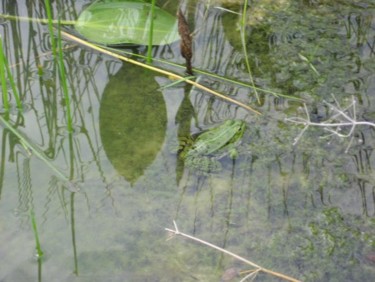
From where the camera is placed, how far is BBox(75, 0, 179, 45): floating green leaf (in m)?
2.62

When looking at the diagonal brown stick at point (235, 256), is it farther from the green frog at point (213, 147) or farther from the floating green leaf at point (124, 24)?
the floating green leaf at point (124, 24)

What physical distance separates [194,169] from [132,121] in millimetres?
327

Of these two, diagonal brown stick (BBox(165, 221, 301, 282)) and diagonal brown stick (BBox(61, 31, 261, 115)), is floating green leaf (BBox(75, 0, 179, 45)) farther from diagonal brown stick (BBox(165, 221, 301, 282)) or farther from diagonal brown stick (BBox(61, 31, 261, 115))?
diagonal brown stick (BBox(165, 221, 301, 282))

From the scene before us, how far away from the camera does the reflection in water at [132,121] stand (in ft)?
7.16

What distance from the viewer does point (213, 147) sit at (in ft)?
7.23

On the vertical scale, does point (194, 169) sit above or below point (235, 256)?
above

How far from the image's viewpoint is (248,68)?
2.54 m

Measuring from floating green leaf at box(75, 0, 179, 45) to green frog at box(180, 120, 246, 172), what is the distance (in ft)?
1.83

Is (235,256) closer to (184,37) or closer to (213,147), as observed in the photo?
(213,147)

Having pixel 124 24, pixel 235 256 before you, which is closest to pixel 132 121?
pixel 124 24

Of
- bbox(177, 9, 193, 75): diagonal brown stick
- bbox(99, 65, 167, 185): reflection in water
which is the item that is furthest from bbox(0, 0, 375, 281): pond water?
bbox(177, 9, 193, 75): diagonal brown stick

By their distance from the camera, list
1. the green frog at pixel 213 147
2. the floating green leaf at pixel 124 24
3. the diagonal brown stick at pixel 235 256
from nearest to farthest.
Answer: the diagonal brown stick at pixel 235 256
the green frog at pixel 213 147
the floating green leaf at pixel 124 24

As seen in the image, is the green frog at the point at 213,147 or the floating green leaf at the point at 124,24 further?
the floating green leaf at the point at 124,24

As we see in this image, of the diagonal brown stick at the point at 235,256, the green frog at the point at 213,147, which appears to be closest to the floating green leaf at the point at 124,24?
the green frog at the point at 213,147
